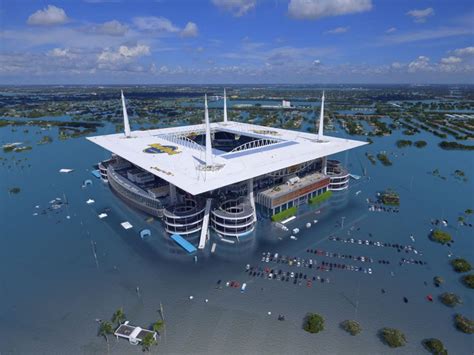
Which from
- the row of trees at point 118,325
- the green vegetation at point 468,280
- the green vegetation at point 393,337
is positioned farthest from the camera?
the green vegetation at point 468,280

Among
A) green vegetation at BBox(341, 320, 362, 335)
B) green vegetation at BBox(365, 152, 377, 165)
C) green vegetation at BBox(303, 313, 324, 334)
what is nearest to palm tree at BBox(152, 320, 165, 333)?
green vegetation at BBox(303, 313, 324, 334)

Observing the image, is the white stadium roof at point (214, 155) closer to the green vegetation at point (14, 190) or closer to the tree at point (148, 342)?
the tree at point (148, 342)

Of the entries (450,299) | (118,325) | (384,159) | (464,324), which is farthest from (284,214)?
(384,159)

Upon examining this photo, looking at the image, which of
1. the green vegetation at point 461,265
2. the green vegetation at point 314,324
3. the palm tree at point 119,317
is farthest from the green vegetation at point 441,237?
the palm tree at point 119,317

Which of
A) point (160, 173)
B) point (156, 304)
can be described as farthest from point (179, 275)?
point (160, 173)

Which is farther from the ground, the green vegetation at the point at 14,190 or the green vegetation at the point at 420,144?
the green vegetation at the point at 420,144

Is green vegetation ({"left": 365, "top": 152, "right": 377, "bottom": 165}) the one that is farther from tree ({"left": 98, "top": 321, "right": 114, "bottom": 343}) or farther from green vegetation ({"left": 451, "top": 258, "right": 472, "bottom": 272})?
tree ({"left": 98, "top": 321, "right": 114, "bottom": 343})
